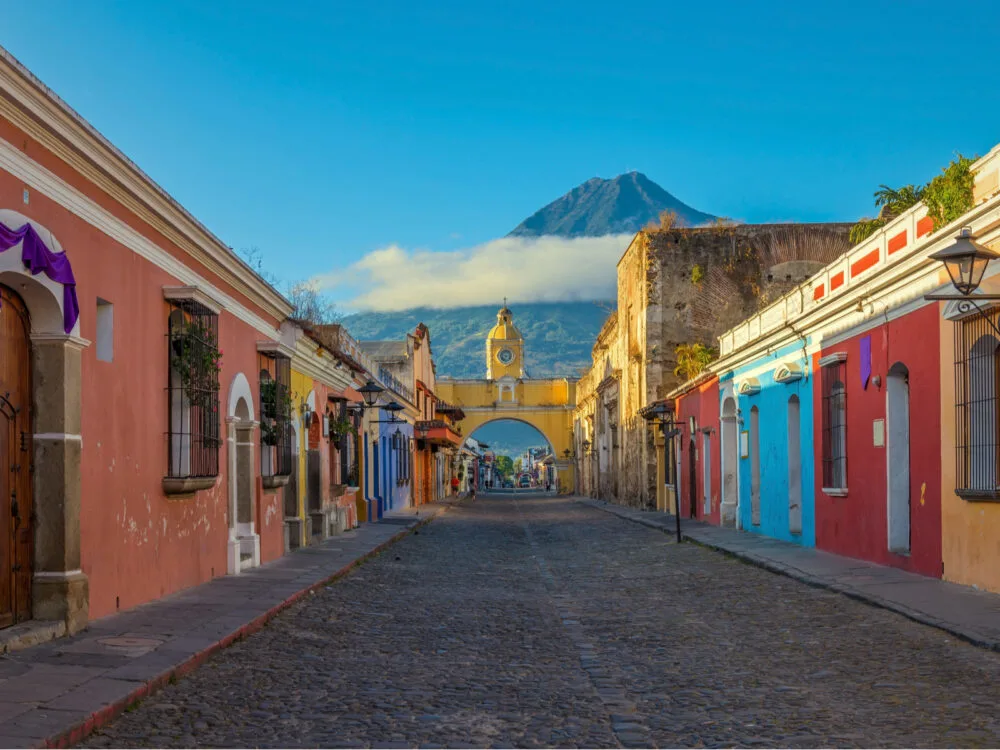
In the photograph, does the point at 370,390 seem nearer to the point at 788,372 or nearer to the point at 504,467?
the point at 788,372

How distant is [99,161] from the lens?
8461 millimetres

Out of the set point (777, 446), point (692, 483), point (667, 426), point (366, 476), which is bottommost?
point (692, 483)

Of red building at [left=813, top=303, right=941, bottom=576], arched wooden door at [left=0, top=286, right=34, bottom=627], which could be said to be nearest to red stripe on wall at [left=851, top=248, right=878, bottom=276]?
red building at [left=813, top=303, right=941, bottom=576]

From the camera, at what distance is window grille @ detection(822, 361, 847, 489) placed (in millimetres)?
14758

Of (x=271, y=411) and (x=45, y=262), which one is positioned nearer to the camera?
(x=45, y=262)

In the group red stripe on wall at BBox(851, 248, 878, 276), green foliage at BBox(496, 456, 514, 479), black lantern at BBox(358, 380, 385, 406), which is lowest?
green foliage at BBox(496, 456, 514, 479)

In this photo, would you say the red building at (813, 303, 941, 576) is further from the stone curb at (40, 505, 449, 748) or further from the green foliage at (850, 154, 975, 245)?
the stone curb at (40, 505, 449, 748)

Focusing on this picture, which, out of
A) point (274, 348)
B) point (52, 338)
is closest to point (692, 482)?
point (274, 348)

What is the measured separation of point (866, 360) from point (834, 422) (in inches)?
72.1

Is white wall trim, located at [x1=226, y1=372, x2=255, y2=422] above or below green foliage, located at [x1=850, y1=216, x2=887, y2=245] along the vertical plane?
below

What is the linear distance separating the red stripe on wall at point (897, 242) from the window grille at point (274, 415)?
8.13m

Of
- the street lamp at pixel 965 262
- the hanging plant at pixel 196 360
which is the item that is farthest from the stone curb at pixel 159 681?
the street lamp at pixel 965 262

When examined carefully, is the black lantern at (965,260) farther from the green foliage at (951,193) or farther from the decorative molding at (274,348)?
the decorative molding at (274,348)

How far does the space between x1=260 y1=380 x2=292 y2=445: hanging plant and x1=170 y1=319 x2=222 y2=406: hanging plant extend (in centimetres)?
294
